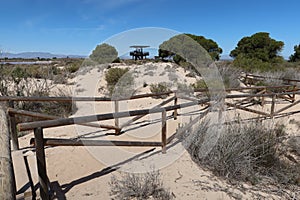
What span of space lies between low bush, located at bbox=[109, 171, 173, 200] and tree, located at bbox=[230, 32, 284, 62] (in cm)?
2062

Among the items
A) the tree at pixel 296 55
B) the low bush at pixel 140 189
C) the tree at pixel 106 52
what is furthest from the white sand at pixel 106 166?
the tree at pixel 296 55

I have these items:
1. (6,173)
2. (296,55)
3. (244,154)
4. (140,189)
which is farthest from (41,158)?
(296,55)

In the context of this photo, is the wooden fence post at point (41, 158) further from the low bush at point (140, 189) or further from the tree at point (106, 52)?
the tree at point (106, 52)

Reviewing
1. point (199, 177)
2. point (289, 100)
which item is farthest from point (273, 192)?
point (289, 100)

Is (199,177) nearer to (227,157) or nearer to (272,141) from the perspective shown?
(227,157)

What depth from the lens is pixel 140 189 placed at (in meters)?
2.56

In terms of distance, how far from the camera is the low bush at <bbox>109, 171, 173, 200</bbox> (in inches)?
100

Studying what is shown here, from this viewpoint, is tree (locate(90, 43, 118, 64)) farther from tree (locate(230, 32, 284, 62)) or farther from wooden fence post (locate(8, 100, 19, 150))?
tree (locate(230, 32, 284, 62))

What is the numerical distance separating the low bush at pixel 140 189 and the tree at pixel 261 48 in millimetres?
20623

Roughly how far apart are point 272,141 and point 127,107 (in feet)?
17.2

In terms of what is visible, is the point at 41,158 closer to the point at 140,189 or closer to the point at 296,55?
the point at 140,189

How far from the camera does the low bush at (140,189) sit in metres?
2.54

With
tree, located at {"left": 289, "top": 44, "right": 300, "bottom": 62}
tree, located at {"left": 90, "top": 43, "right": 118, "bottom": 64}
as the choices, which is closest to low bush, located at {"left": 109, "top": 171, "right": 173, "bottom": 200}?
tree, located at {"left": 90, "top": 43, "right": 118, "bottom": 64}

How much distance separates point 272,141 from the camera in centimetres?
396
